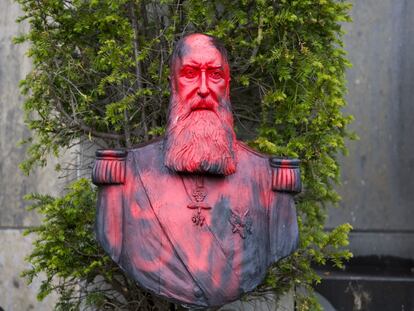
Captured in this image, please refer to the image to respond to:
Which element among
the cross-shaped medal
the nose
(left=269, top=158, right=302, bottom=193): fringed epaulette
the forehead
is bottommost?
the cross-shaped medal

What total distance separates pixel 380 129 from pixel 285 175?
8.85 ft

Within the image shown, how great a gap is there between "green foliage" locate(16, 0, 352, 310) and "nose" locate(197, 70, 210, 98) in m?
1.11

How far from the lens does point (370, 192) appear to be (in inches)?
215

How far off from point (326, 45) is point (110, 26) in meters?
→ 1.45

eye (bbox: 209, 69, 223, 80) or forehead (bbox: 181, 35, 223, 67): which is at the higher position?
forehead (bbox: 181, 35, 223, 67)

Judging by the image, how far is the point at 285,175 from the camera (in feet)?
9.98

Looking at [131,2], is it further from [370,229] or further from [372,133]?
[370,229]

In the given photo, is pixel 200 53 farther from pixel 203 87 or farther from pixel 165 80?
pixel 165 80

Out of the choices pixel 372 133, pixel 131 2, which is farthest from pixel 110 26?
pixel 372 133

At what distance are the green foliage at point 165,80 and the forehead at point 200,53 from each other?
3.64 feet

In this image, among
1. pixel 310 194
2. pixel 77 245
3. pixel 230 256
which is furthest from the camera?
pixel 310 194

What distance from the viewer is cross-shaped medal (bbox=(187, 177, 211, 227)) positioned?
2.96 meters

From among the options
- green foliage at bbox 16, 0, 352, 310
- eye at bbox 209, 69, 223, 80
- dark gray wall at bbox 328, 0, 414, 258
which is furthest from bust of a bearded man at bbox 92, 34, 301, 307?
dark gray wall at bbox 328, 0, 414, 258

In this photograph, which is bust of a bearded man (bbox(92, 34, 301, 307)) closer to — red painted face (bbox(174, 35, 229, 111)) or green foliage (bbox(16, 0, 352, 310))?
red painted face (bbox(174, 35, 229, 111))
